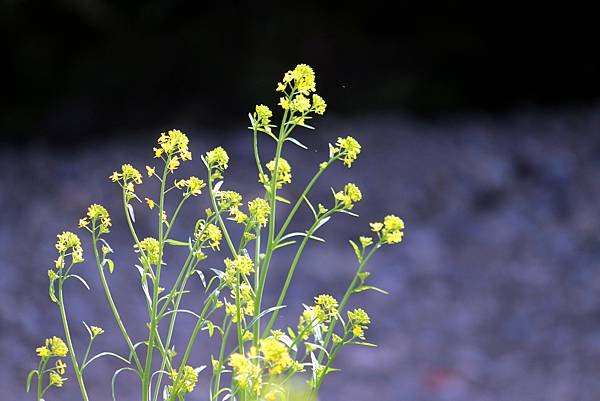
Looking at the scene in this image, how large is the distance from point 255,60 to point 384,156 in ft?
3.30

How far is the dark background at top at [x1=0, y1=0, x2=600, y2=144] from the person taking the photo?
16.1 ft

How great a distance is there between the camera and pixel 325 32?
16.7ft

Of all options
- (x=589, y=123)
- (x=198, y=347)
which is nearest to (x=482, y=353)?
(x=198, y=347)

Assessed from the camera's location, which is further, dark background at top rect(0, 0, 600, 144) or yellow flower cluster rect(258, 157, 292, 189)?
dark background at top rect(0, 0, 600, 144)

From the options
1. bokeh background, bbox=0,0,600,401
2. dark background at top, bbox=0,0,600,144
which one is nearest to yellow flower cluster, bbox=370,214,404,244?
bokeh background, bbox=0,0,600,401

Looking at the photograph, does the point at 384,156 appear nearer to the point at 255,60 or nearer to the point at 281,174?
the point at 255,60

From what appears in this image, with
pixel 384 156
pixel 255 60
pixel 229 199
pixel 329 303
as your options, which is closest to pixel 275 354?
pixel 329 303

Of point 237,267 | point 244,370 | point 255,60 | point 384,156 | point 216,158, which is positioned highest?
point 255,60

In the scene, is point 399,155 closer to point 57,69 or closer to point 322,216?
point 57,69

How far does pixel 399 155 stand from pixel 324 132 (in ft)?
1.33

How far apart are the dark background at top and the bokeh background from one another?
0.01 m

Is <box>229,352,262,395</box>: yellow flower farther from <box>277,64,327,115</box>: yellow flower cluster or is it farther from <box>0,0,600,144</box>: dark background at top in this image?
<box>0,0,600,144</box>: dark background at top

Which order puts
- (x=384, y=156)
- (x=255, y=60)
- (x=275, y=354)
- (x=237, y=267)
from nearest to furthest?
(x=275, y=354)
(x=237, y=267)
(x=384, y=156)
(x=255, y=60)

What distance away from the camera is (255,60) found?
4.94 meters
